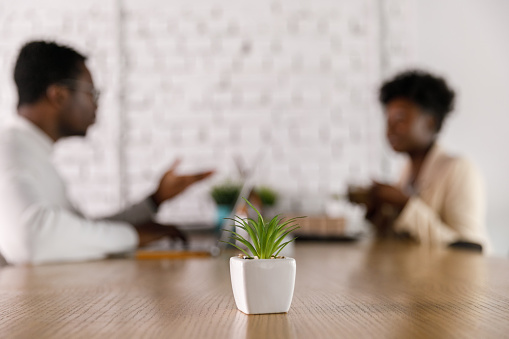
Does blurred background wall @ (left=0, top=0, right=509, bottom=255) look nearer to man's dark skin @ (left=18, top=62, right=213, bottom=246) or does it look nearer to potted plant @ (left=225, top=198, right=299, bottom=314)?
man's dark skin @ (left=18, top=62, right=213, bottom=246)

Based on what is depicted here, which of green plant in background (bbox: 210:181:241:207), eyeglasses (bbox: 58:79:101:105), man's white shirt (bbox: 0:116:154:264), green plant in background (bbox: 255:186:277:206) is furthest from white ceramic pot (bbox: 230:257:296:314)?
green plant in background (bbox: 255:186:277:206)

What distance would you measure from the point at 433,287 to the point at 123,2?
310cm

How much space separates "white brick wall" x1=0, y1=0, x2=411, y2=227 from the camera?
3477 millimetres

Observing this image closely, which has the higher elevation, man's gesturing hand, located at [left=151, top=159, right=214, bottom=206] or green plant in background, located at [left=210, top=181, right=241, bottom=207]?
man's gesturing hand, located at [left=151, top=159, right=214, bottom=206]

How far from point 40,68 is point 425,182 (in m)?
1.78

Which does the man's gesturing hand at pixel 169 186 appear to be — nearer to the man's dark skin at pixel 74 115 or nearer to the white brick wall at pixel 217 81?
the man's dark skin at pixel 74 115

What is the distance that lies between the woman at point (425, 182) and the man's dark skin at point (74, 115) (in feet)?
2.88

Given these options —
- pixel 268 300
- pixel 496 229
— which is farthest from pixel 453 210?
pixel 268 300

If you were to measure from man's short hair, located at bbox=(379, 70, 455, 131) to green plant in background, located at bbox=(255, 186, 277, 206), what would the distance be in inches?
36.0

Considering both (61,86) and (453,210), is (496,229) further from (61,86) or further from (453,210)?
(61,86)

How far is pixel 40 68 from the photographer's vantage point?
1.95 m

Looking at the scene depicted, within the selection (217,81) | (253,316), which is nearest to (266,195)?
(217,81)

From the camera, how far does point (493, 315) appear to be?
695 mm

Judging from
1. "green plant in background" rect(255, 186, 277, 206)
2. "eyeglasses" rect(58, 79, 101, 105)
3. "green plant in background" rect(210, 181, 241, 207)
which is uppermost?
"eyeglasses" rect(58, 79, 101, 105)
